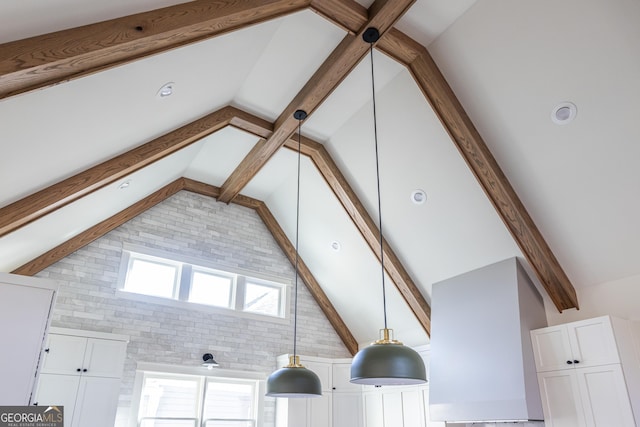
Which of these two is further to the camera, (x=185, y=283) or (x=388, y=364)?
(x=185, y=283)

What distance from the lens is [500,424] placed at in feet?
17.1

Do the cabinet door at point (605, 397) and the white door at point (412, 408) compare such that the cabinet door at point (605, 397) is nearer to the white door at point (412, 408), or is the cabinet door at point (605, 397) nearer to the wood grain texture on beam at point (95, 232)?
the white door at point (412, 408)

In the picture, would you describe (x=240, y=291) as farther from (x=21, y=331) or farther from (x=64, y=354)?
(x=21, y=331)

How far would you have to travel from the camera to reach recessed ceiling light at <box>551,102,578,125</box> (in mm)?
3982

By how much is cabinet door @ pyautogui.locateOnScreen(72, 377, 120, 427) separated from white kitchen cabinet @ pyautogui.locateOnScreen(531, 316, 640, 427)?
4.54 m

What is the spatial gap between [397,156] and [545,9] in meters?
2.14

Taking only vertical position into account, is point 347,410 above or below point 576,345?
below

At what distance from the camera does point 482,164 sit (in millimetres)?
4656

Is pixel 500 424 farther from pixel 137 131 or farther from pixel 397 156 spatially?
pixel 137 131

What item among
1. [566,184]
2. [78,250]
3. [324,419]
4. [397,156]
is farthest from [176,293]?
[566,184]

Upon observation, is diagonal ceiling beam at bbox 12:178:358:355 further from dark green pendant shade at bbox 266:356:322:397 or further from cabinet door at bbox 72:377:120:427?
dark green pendant shade at bbox 266:356:322:397

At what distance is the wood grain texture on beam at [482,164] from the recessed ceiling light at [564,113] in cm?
73

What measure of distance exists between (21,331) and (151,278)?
278 cm

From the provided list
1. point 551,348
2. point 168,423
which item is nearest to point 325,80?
point 551,348
